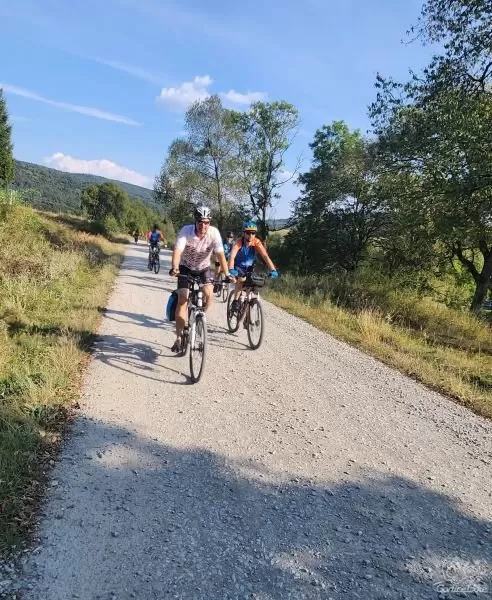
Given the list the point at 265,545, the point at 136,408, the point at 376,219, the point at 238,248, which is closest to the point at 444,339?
the point at 238,248

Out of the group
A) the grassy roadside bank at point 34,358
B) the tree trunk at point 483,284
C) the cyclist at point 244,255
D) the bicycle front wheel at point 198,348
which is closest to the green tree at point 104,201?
the tree trunk at point 483,284

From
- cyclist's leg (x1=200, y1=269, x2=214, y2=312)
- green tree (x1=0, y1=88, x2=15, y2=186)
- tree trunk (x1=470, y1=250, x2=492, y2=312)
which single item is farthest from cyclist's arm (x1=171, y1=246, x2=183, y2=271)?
green tree (x1=0, y1=88, x2=15, y2=186)

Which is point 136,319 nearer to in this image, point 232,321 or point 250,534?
point 232,321

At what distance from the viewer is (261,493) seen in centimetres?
353

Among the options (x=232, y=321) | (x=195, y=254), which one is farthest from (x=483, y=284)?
(x=195, y=254)

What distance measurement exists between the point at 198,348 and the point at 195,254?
139cm

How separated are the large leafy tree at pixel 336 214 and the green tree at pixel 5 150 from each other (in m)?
29.2

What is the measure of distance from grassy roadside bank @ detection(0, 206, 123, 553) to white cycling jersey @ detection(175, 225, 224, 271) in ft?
6.86

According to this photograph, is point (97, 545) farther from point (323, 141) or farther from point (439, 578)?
point (323, 141)

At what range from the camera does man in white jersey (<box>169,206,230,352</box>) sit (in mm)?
6193

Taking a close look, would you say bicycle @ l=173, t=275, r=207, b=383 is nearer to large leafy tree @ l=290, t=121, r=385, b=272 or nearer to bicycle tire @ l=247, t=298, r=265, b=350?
bicycle tire @ l=247, t=298, r=265, b=350

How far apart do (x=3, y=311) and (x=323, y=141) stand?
31.0m

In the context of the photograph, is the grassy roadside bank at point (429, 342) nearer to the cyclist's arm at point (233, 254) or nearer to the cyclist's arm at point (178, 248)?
the cyclist's arm at point (233, 254)

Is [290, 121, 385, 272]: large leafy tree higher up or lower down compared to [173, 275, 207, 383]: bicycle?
higher up
